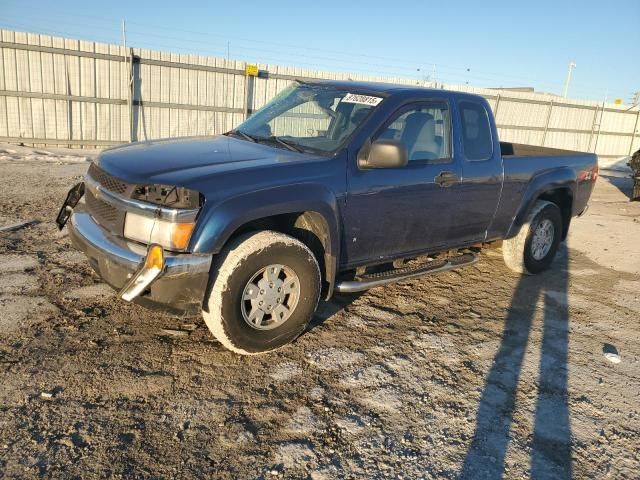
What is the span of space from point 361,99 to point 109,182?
2076mm

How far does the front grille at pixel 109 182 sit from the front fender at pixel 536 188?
12.8 ft

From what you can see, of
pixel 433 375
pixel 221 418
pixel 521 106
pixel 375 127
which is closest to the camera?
pixel 221 418

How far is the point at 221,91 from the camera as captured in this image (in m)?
14.5

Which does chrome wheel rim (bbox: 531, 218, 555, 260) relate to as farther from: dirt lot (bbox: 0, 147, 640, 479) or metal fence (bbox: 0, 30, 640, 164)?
metal fence (bbox: 0, 30, 640, 164)

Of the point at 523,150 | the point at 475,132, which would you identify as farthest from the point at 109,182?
the point at 523,150

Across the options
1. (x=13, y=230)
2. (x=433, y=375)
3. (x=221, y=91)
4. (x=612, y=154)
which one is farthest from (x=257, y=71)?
(x=612, y=154)

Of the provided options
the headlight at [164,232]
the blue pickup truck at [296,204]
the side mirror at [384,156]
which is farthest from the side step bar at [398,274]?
the headlight at [164,232]

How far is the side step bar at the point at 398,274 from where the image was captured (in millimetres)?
3992

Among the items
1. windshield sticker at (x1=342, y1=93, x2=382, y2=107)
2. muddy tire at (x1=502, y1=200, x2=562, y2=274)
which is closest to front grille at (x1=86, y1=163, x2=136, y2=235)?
windshield sticker at (x1=342, y1=93, x2=382, y2=107)

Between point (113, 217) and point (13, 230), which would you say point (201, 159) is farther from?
point (13, 230)

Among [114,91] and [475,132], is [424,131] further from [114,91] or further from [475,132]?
[114,91]

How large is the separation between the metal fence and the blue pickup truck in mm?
9508

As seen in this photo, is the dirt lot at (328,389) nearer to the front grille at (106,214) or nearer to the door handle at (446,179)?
the front grille at (106,214)

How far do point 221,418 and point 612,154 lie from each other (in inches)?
1003
